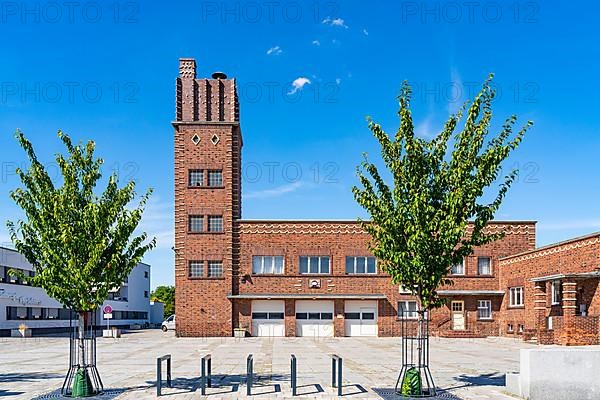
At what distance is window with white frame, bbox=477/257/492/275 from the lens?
4466cm

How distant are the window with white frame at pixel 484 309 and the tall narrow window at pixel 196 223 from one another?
60.3 feet

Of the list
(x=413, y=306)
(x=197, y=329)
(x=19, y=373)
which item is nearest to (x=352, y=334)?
(x=413, y=306)

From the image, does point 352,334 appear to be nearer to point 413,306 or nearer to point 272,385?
point 413,306

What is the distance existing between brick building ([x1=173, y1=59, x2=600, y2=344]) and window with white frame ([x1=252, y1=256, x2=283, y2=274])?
0.06 m

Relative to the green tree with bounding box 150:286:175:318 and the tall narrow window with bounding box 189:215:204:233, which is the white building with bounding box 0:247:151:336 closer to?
the tall narrow window with bounding box 189:215:204:233

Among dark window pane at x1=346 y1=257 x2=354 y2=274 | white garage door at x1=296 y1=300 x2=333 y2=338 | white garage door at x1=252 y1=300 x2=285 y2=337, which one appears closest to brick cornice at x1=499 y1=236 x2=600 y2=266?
dark window pane at x1=346 y1=257 x2=354 y2=274

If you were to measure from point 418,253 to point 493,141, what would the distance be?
132 inches

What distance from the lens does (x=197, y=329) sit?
43.6m

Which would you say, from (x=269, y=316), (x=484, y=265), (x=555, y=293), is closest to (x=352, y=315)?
(x=269, y=316)

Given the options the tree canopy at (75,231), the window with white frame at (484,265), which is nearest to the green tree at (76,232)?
the tree canopy at (75,231)

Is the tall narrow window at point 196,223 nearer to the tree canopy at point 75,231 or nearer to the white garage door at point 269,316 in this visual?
the white garage door at point 269,316

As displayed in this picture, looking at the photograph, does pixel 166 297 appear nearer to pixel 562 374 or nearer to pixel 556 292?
pixel 556 292

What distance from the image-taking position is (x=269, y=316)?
4444 cm

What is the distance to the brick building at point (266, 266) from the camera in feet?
143
